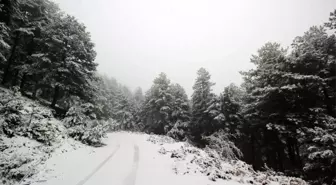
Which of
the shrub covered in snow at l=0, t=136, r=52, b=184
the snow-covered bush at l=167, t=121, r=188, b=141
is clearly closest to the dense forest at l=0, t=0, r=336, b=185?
the shrub covered in snow at l=0, t=136, r=52, b=184

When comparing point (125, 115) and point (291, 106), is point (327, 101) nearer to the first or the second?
point (291, 106)

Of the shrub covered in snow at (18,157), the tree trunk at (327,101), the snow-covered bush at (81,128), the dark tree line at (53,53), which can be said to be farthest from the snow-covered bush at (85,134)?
the tree trunk at (327,101)

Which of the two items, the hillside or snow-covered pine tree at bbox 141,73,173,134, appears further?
snow-covered pine tree at bbox 141,73,173,134

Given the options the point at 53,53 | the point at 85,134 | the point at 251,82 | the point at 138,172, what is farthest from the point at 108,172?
the point at 251,82

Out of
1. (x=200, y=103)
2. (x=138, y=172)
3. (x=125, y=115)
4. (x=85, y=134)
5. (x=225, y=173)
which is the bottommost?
(x=138, y=172)

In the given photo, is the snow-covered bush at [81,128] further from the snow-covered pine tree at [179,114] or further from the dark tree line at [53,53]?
the snow-covered pine tree at [179,114]

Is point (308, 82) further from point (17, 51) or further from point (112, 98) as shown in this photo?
point (112, 98)

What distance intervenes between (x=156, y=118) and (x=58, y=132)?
2432 centimetres

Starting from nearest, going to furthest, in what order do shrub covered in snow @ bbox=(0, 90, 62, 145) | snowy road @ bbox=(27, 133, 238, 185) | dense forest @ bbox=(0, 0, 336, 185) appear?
1. snowy road @ bbox=(27, 133, 238, 185)
2. shrub covered in snow @ bbox=(0, 90, 62, 145)
3. dense forest @ bbox=(0, 0, 336, 185)

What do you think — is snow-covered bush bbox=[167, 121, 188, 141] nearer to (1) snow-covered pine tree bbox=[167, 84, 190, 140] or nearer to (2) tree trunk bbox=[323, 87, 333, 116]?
(1) snow-covered pine tree bbox=[167, 84, 190, 140]

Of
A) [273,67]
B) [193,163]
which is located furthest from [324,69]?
[193,163]

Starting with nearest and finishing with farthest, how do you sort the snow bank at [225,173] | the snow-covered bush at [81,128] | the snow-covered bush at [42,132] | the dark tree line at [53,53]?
the snow bank at [225,173], the snow-covered bush at [42,132], the snow-covered bush at [81,128], the dark tree line at [53,53]

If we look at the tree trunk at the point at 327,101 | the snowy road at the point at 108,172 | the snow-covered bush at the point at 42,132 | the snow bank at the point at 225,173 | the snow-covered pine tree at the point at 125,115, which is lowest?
the snowy road at the point at 108,172

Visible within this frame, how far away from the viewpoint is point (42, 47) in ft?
68.8
